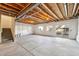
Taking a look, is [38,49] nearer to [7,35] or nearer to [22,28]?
[22,28]

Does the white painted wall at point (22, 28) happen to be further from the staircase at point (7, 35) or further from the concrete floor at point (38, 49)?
the concrete floor at point (38, 49)

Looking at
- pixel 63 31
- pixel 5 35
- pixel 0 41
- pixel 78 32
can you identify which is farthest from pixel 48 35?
pixel 0 41

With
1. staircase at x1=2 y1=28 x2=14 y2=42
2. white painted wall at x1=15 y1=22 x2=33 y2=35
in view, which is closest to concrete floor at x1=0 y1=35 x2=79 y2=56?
staircase at x1=2 y1=28 x2=14 y2=42

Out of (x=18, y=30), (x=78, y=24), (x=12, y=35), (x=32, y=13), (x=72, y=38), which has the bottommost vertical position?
(x=72, y=38)

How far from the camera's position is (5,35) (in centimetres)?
465

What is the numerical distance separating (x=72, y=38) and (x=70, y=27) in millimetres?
851

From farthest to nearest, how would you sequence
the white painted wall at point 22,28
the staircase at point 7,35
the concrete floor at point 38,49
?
the staircase at point 7,35, the white painted wall at point 22,28, the concrete floor at point 38,49

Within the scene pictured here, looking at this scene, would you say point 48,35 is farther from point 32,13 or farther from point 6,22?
point 32,13

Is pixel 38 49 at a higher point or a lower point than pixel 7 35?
lower

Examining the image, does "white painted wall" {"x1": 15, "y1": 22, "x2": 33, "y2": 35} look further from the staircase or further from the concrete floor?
the concrete floor

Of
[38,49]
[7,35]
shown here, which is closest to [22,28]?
[7,35]

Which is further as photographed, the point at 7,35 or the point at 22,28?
the point at 22,28

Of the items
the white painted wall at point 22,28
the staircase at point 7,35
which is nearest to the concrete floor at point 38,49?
the staircase at point 7,35

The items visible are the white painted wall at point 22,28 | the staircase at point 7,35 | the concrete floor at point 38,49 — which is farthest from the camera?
the staircase at point 7,35
